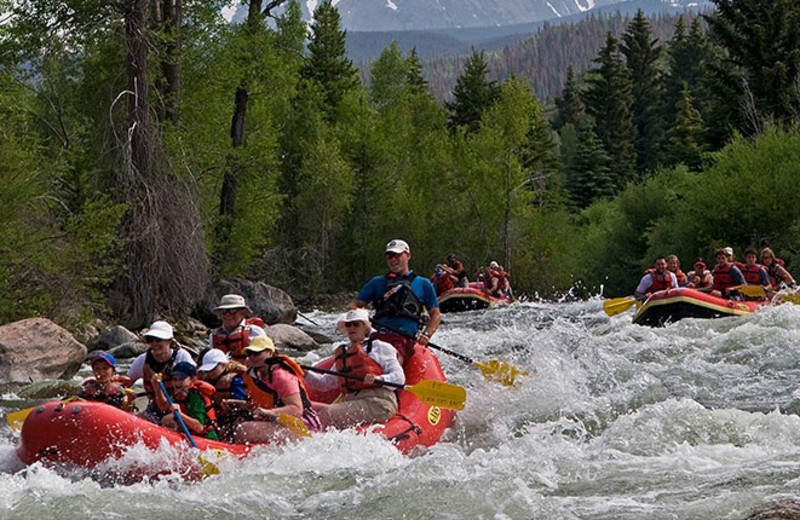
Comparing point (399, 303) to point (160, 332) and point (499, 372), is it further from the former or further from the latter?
point (160, 332)

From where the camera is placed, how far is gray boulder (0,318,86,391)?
39.5 feet


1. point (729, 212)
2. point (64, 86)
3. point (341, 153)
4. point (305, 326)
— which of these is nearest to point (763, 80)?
point (729, 212)

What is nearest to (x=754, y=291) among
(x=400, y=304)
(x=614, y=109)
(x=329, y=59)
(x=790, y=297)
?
(x=790, y=297)

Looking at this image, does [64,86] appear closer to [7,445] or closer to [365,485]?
[7,445]

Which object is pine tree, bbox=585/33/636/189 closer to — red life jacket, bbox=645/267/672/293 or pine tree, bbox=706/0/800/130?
pine tree, bbox=706/0/800/130

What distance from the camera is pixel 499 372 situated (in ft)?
34.9

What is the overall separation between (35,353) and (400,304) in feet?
18.8

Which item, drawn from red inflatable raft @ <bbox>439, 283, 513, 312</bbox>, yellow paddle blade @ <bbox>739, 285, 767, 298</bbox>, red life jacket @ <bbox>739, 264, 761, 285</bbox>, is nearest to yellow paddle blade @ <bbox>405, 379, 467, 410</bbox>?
yellow paddle blade @ <bbox>739, 285, 767, 298</bbox>

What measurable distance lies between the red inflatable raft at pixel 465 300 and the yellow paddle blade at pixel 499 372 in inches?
497

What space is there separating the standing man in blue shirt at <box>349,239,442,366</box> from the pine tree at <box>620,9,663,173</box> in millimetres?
47627

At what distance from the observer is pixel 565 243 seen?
112 feet

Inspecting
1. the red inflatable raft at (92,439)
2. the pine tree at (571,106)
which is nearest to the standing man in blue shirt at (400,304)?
the red inflatable raft at (92,439)

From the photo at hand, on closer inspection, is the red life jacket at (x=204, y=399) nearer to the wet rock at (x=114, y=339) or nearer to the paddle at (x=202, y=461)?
the paddle at (x=202, y=461)

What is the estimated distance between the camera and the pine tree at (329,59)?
138 feet
